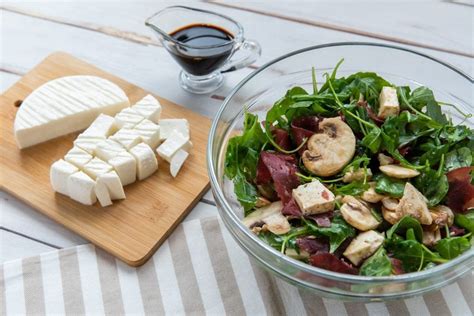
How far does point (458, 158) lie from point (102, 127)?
105 centimetres

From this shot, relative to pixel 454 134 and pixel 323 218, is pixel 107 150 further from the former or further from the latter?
pixel 454 134

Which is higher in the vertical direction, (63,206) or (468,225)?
(468,225)

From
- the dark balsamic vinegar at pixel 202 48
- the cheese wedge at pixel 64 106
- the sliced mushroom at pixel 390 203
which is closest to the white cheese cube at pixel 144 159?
the cheese wedge at pixel 64 106

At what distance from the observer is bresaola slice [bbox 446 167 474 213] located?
5.17 ft

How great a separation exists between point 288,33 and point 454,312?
1247mm

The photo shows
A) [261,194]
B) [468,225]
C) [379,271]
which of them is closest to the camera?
[379,271]

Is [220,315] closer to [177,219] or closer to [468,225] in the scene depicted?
[177,219]

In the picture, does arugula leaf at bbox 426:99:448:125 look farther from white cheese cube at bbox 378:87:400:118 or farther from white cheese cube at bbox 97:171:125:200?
white cheese cube at bbox 97:171:125:200

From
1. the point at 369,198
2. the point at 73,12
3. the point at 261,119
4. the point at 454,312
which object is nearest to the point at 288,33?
the point at 261,119

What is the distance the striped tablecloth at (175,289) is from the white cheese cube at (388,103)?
485mm

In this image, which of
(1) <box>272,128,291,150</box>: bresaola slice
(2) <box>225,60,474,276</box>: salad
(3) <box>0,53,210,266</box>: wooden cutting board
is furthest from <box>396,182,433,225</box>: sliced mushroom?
(3) <box>0,53,210,266</box>: wooden cutting board

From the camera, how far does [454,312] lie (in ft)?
5.45

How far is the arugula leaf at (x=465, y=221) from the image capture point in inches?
60.6

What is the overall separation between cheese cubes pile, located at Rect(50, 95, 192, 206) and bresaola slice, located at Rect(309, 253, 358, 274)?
67 centimetres
